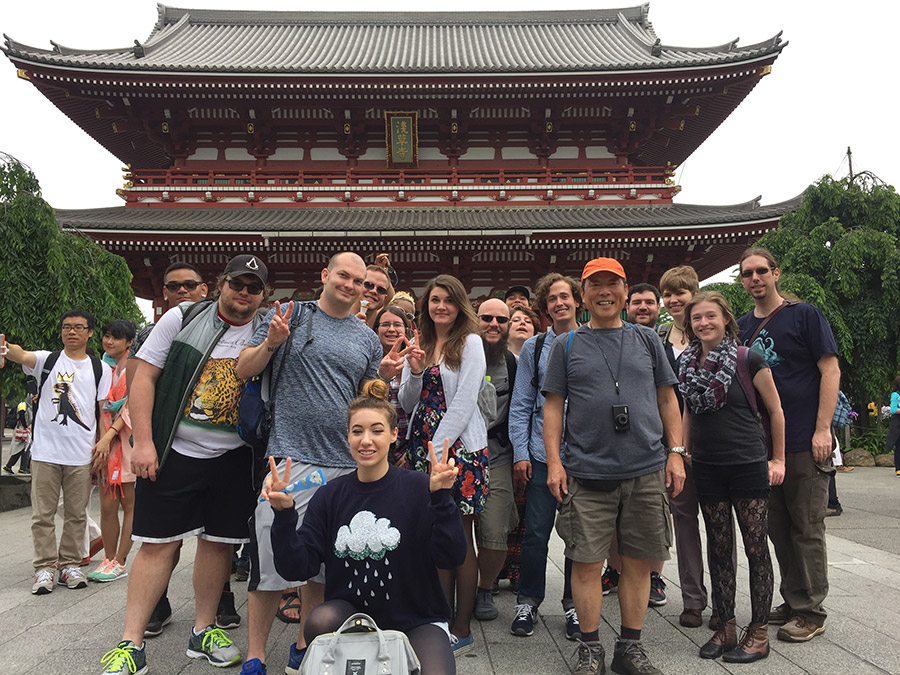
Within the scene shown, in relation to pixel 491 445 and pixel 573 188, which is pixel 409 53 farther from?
pixel 491 445

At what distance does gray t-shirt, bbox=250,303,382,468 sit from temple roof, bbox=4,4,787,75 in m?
10.1

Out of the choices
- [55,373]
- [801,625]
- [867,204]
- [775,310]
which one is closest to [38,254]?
Answer: [55,373]

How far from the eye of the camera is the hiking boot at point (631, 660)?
2.71 metres

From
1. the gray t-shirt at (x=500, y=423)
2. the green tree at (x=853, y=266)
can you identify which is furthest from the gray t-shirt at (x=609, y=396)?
the green tree at (x=853, y=266)

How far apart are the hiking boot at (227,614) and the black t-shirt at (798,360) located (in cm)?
355

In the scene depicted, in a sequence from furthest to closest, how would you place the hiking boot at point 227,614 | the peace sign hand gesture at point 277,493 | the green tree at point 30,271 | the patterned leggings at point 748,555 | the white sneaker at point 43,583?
the green tree at point 30,271 < the white sneaker at point 43,583 < the hiking boot at point 227,614 < the patterned leggings at point 748,555 < the peace sign hand gesture at point 277,493

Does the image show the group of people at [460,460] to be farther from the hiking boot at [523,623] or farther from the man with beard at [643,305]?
the man with beard at [643,305]

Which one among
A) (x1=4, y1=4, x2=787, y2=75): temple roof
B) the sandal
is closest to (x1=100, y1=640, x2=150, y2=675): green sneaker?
the sandal

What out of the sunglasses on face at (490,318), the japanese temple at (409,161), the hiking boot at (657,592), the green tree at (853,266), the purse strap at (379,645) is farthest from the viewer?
the green tree at (853,266)

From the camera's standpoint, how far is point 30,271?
7.79 m

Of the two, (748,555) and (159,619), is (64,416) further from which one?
(748,555)

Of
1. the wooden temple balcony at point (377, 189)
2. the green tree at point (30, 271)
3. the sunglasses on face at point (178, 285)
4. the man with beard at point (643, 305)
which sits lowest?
the man with beard at point (643, 305)

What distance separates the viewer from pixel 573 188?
12164mm

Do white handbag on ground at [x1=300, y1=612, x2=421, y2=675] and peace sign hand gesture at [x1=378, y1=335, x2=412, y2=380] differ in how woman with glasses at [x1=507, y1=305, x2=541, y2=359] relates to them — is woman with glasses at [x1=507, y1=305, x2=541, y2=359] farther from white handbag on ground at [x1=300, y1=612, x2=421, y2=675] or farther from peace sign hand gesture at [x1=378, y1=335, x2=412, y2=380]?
white handbag on ground at [x1=300, y1=612, x2=421, y2=675]
